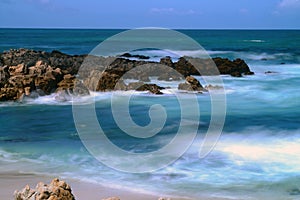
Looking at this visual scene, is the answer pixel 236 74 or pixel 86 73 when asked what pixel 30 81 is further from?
pixel 236 74

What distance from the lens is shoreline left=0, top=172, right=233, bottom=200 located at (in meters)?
5.51

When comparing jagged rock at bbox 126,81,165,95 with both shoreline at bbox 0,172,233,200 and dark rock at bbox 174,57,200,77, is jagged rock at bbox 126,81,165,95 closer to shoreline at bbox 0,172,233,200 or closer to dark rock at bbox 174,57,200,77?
dark rock at bbox 174,57,200,77

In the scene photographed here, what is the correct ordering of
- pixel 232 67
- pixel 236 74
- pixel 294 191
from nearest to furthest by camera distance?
pixel 294 191 < pixel 236 74 < pixel 232 67

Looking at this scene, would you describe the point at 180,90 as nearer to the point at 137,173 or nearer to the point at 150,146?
the point at 150,146

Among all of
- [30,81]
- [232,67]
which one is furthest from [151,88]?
[232,67]

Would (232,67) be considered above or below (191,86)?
above

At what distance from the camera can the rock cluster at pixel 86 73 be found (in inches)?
498

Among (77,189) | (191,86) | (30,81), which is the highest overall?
(191,86)

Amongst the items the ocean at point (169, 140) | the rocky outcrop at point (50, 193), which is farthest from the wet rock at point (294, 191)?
the rocky outcrop at point (50, 193)

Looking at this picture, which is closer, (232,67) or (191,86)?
(191,86)

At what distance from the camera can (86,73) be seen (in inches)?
608

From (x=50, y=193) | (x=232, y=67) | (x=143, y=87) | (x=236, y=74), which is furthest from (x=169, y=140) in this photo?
(x=232, y=67)

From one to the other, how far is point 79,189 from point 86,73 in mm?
9966

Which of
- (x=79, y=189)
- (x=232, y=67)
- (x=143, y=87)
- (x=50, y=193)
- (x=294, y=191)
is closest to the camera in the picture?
(x=50, y=193)
